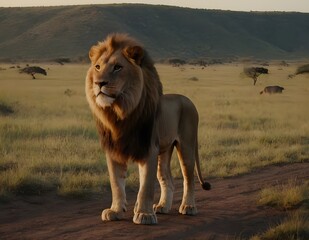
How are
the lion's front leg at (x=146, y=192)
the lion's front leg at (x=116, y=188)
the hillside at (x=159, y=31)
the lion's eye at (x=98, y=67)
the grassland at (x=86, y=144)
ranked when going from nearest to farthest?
the lion's eye at (x=98, y=67) < the lion's front leg at (x=146, y=192) < the lion's front leg at (x=116, y=188) < the grassland at (x=86, y=144) < the hillside at (x=159, y=31)

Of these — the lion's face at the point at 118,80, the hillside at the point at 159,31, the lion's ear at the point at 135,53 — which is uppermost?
the lion's ear at the point at 135,53

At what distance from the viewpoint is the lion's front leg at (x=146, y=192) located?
21.5 feet

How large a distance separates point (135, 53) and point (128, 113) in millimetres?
694

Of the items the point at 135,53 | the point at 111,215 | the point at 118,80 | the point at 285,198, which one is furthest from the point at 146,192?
the point at 285,198

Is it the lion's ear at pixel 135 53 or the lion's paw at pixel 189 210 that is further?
the lion's paw at pixel 189 210

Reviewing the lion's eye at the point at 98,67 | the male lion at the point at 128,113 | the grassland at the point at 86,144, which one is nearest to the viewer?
the male lion at the point at 128,113

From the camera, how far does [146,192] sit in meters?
6.58

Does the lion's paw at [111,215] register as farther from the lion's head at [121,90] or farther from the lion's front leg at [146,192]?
the lion's head at [121,90]

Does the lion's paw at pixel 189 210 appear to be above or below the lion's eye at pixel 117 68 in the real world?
below

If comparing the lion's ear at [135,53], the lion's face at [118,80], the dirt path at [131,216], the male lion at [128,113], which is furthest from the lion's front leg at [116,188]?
the lion's ear at [135,53]

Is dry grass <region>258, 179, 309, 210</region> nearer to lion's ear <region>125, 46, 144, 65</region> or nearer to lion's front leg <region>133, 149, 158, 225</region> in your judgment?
lion's front leg <region>133, 149, 158, 225</region>

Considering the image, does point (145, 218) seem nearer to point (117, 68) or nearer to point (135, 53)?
point (117, 68)

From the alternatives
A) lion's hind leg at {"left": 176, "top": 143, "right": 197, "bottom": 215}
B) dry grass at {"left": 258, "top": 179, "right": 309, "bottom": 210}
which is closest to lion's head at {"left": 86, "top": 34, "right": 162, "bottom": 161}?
lion's hind leg at {"left": 176, "top": 143, "right": 197, "bottom": 215}

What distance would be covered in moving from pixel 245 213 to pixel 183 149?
1236mm
